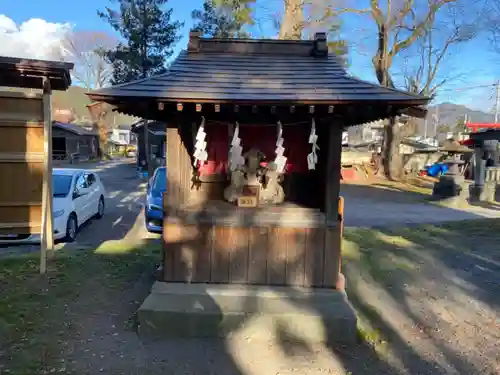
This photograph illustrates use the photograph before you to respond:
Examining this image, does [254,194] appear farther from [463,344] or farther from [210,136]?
[463,344]

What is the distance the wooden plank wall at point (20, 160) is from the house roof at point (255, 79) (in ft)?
6.89

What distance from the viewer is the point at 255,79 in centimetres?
447

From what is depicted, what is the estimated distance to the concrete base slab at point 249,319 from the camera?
409 cm

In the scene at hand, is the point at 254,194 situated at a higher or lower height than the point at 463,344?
higher

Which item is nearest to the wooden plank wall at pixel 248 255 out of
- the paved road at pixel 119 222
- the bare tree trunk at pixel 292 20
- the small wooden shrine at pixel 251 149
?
the small wooden shrine at pixel 251 149

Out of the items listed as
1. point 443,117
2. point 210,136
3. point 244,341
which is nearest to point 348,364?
point 244,341

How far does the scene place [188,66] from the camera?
190 inches

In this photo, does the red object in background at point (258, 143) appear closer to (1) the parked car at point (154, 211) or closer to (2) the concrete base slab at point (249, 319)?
(2) the concrete base slab at point (249, 319)

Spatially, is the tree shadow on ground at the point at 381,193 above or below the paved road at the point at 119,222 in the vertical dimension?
above

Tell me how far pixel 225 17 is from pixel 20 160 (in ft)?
60.5

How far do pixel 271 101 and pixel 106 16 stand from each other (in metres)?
21.6

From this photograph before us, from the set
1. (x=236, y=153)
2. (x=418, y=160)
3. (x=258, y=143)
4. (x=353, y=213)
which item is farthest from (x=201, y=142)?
(x=418, y=160)

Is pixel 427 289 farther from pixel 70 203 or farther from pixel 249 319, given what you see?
pixel 70 203

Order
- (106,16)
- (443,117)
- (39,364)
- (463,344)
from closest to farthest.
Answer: (39,364)
(463,344)
(106,16)
(443,117)
